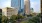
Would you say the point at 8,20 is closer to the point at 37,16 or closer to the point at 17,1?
the point at 17,1

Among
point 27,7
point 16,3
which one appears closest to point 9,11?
point 16,3

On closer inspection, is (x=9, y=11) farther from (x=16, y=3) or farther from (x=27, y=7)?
(x=27, y=7)

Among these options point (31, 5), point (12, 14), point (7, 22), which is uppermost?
point (31, 5)

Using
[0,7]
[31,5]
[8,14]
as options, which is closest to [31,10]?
[31,5]

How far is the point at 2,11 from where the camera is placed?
1021 mm

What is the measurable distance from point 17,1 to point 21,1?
54mm

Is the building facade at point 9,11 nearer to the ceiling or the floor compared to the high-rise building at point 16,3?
nearer to the floor

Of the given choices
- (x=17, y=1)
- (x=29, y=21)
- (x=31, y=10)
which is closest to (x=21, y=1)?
(x=17, y=1)

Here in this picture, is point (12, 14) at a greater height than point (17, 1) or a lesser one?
lesser

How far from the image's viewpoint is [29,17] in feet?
3.31

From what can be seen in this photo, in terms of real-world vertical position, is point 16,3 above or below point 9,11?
above

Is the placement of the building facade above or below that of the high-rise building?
below

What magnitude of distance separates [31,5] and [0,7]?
1.37 ft

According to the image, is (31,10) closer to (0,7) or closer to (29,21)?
(29,21)
